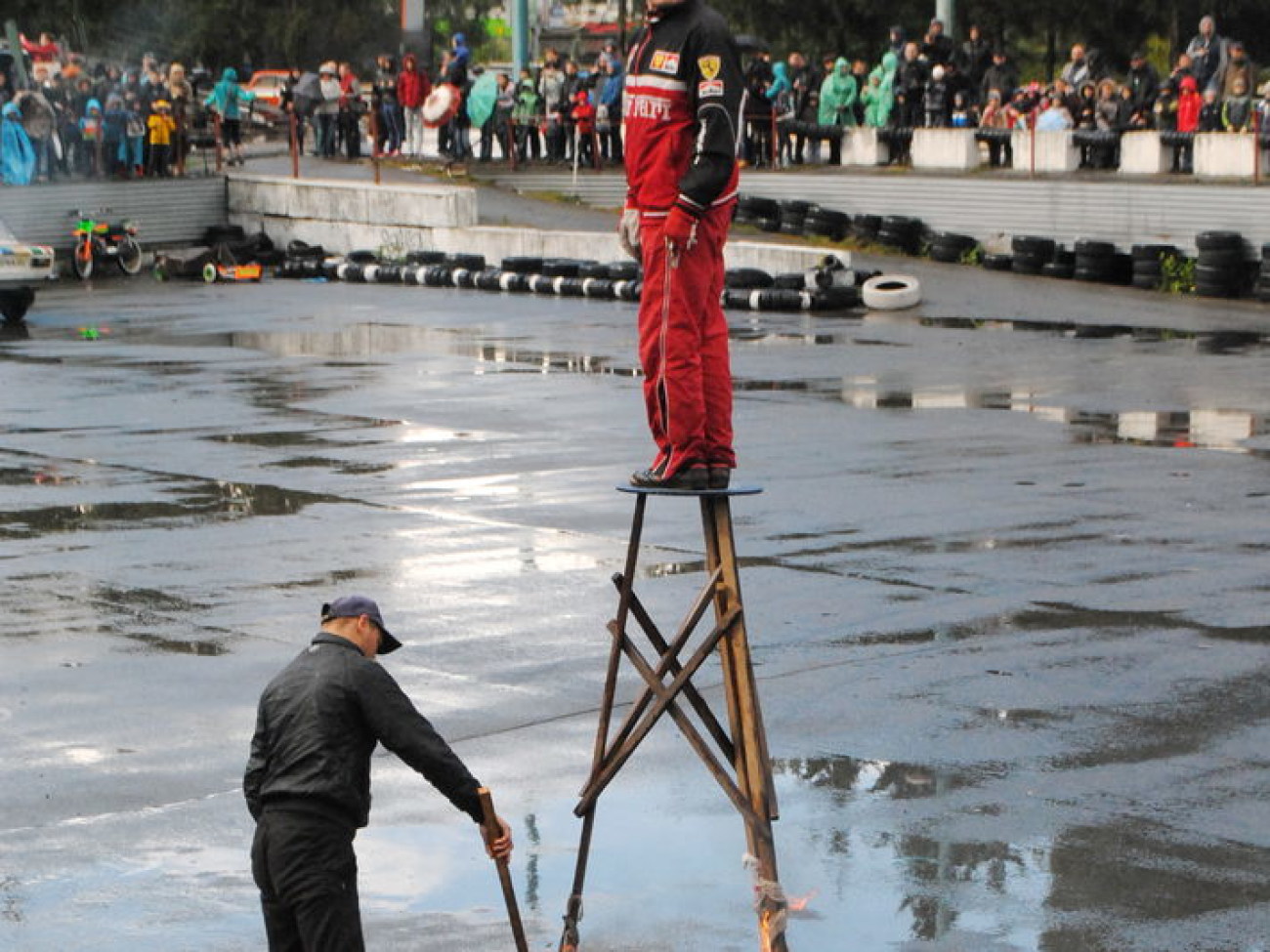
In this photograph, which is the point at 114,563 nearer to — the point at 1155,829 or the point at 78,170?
the point at 1155,829

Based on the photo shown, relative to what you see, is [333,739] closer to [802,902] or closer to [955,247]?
[802,902]

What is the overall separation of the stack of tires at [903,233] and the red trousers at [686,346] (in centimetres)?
2918

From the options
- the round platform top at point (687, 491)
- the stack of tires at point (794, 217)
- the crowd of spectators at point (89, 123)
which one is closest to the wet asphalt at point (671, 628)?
the round platform top at point (687, 491)

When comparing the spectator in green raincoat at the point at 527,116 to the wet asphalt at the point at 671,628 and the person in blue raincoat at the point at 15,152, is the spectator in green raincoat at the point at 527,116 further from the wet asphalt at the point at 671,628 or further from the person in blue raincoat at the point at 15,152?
the wet asphalt at the point at 671,628

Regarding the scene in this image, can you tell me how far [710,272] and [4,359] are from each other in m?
22.2

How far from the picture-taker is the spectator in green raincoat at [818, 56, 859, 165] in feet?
129

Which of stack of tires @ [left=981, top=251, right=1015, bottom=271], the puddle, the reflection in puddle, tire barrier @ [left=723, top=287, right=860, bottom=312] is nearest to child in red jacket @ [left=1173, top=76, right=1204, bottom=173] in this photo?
stack of tires @ [left=981, top=251, right=1015, bottom=271]

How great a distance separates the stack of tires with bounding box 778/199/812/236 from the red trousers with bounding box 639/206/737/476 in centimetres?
3027

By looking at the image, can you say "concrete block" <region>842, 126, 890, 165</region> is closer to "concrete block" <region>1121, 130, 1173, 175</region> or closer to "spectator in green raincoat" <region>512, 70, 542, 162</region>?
"concrete block" <region>1121, 130, 1173, 175</region>

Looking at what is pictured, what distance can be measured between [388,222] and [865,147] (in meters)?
8.95

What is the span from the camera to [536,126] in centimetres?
4516

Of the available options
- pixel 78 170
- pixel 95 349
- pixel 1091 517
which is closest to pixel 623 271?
pixel 95 349

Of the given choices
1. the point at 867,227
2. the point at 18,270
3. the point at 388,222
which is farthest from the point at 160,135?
the point at 867,227

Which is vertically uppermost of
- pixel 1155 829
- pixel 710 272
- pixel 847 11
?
pixel 847 11
